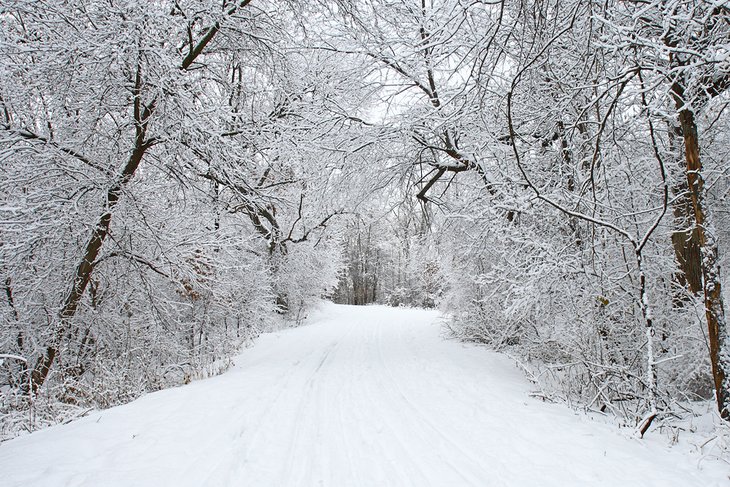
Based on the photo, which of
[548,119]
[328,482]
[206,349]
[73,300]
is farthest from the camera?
[206,349]

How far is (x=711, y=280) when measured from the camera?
3.50 metres

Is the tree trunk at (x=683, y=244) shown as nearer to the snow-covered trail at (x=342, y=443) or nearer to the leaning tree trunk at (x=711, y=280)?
the leaning tree trunk at (x=711, y=280)

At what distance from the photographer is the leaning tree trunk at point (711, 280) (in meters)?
3.40

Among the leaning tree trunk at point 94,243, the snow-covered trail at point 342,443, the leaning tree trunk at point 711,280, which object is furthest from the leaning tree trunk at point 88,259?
the leaning tree trunk at point 711,280

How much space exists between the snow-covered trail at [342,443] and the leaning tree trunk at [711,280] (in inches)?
32.8

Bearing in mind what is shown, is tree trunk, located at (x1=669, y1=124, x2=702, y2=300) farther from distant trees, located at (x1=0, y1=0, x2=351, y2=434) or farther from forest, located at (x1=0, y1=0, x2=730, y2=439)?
distant trees, located at (x1=0, y1=0, x2=351, y2=434)

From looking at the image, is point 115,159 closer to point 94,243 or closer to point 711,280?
point 94,243


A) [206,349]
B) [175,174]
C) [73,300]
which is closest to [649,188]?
[175,174]

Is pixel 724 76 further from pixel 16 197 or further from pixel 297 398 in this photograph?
pixel 16 197

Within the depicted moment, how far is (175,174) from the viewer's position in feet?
19.4

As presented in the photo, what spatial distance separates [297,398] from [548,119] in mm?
4875

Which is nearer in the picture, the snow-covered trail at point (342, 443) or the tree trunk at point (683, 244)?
the snow-covered trail at point (342, 443)

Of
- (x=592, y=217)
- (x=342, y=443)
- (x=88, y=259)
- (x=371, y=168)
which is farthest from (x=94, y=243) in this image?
(x=592, y=217)

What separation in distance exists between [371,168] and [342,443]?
19.1ft
